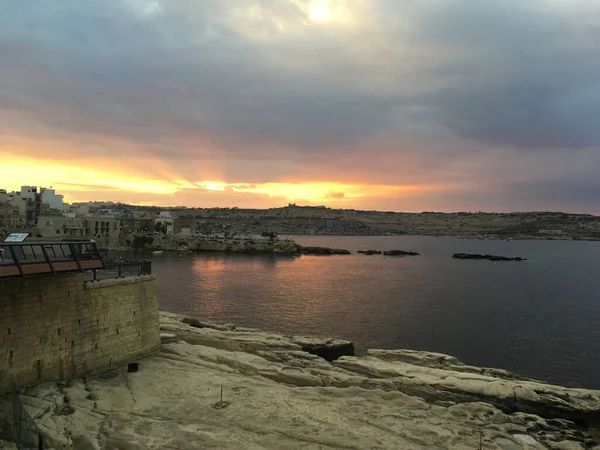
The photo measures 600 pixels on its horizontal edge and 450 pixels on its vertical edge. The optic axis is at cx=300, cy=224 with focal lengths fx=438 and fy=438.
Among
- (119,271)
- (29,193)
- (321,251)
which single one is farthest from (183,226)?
(119,271)

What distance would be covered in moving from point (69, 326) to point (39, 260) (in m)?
2.76

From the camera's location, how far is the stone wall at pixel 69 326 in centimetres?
1392

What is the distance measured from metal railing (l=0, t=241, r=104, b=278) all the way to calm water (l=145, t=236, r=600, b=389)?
19.9m

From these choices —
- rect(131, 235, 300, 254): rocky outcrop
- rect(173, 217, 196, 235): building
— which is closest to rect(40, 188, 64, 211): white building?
rect(131, 235, 300, 254): rocky outcrop

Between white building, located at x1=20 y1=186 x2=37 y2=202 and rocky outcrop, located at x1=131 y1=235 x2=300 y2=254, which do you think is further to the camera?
rocky outcrop, located at x1=131 y1=235 x2=300 y2=254

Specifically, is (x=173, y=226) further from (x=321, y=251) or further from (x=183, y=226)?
(x=321, y=251)

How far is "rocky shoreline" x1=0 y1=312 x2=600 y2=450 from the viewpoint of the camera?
12930 mm

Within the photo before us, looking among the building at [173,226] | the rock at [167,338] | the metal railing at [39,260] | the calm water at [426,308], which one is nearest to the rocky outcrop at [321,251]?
the building at [173,226]

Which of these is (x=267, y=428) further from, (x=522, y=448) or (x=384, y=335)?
(x=384, y=335)

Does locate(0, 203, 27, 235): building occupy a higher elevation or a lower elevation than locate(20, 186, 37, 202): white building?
lower

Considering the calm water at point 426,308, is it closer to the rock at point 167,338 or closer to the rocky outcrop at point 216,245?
the rock at point 167,338

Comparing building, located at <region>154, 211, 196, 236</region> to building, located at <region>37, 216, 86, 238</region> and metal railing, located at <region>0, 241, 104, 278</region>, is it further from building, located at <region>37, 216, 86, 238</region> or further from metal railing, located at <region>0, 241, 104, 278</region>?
metal railing, located at <region>0, 241, 104, 278</region>

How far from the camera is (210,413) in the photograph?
14547 mm

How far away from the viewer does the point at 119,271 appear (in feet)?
61.9
